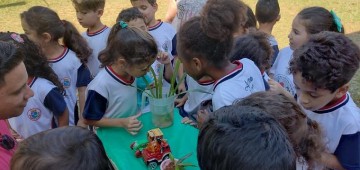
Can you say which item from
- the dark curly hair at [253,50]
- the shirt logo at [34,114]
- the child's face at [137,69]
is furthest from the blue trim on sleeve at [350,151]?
the shirt logo at [34,114]

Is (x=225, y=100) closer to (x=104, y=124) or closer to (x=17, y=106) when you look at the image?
(x=104, y=124)

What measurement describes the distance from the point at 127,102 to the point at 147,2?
1610 millimetres

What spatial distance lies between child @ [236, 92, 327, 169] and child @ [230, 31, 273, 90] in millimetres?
909

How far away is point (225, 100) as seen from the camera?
2053mm

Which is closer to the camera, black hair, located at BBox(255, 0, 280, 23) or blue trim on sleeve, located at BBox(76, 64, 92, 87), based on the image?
blue trim on sleeve, located at BBox(76, 64, 92, 87)

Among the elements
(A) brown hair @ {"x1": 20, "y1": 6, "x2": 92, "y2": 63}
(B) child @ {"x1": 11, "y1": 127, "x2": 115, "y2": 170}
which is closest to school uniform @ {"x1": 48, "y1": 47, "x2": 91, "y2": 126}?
(A) brown hair @ {"x1": 20, "y1": 6, "x2": 92, "y2": 63}

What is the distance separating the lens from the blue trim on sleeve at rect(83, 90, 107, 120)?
8.16 ft

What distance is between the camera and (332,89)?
200cm

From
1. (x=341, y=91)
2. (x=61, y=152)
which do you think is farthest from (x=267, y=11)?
(x=61, y=152)

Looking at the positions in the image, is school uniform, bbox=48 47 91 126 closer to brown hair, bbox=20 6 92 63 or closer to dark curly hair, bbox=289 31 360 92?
brown hair, bbox=20 6 92 63

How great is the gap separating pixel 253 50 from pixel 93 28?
1.71 meters

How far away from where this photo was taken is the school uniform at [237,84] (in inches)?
82.0

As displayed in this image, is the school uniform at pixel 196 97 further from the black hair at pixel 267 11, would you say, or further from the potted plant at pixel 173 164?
the black hair at pixel 267 11

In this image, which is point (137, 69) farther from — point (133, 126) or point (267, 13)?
point (267, 13)
